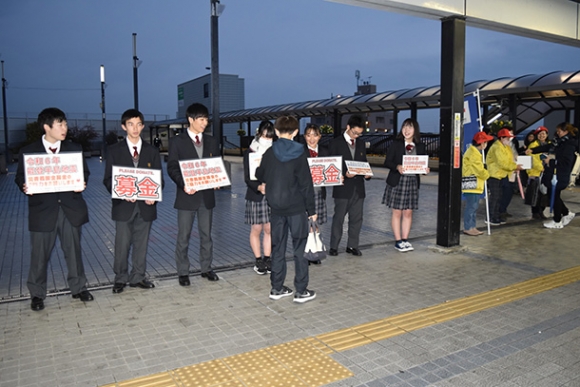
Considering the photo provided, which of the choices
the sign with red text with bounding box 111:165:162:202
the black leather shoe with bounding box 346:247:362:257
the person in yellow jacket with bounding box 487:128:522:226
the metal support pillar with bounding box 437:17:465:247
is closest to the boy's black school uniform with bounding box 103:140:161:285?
the sign with red text with bounding box 111:165:162:202

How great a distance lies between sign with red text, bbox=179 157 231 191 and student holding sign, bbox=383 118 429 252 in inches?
100

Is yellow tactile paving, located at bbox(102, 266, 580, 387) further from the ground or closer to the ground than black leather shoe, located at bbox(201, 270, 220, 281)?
closer to the ground

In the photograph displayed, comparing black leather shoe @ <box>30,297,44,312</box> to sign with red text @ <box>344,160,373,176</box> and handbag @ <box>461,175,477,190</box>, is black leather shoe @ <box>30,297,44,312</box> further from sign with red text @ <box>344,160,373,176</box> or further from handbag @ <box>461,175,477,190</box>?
handbag @ <box>461,175,477,190</box>

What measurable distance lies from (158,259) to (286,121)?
9.77 feet

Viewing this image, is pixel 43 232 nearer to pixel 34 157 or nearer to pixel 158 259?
pixel 34 157

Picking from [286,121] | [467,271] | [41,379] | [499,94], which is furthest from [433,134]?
[41,379]

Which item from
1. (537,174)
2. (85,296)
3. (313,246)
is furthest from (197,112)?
(537,174)

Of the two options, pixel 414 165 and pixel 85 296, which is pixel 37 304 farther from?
pixel 414 165

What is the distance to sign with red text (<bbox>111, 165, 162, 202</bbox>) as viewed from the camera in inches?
191

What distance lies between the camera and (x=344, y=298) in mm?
4961

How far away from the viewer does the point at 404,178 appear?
675cm

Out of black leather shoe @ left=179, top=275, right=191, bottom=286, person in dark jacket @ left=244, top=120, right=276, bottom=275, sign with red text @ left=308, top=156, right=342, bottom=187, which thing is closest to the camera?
black leather shoe @ left=179, top=275, right=191, bottom=286

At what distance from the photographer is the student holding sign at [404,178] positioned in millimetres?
6695

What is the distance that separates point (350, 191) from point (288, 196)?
6.74ft
